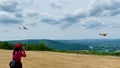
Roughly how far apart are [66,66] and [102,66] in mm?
4070

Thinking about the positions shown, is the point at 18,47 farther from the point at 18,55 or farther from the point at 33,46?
the point at 33,46

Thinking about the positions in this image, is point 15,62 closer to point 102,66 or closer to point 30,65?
point 30,65

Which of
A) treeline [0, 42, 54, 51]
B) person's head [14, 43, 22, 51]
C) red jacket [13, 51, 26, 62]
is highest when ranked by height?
treeline [0, 42, 54, 51]

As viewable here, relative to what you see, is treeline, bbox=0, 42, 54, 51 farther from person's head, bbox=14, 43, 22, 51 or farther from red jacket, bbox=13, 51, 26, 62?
person's head, bbox=14, 43, 22, 51

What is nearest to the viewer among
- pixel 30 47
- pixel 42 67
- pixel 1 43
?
pixel 42 67

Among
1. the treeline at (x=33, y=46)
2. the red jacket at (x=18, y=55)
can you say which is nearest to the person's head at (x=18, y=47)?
the red jacket at (x=18, y=55)

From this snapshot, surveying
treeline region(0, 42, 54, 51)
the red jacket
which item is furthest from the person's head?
treeline region(0, 42, 54, 51)

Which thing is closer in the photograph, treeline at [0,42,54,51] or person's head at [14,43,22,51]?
person's head at [14,43,22,51]

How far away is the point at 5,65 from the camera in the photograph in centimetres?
3834

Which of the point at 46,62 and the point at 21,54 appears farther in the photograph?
the point at 46,62

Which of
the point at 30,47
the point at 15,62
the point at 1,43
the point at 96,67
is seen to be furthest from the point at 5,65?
the point at 1,43

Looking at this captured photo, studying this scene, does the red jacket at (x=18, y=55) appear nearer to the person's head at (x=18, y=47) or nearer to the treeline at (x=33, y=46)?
the person's head at (x=18, y=47)

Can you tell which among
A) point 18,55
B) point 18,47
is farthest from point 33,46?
point 18,47

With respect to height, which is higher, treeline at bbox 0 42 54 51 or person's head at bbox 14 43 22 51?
treeline at bbox 0 42 54 51
